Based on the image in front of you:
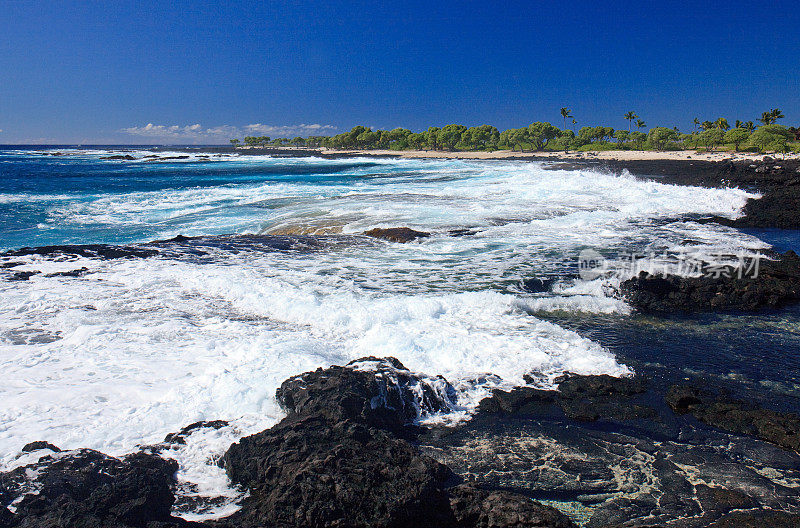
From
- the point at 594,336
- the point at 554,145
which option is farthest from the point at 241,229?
the point at 554,145

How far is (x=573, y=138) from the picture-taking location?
10769 cm

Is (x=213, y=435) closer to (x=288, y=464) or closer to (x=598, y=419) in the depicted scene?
(x=288, y=464)

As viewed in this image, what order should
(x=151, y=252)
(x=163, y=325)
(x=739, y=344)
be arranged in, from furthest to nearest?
(x=151, y=252)
(x=163, y=325)
(x=739, y=344)

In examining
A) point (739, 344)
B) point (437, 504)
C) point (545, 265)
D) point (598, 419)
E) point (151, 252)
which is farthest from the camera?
point (151, 252)

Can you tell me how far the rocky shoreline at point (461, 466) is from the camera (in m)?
3.38

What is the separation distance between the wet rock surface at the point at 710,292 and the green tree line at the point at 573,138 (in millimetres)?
61861

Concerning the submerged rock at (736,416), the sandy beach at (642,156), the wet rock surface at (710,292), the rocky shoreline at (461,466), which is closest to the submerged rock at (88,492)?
the rocky shoreline at (461,466)

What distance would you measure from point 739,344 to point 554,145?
364 ft

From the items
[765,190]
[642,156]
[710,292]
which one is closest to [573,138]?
[642,156]

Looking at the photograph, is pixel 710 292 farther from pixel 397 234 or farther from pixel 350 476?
pixel 397 234

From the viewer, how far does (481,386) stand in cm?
565

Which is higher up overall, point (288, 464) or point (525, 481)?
point (288, 464)

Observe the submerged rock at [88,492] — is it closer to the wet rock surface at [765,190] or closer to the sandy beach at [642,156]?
the wet rock surface at [765,190]

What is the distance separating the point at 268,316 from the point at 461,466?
4.88 meters
